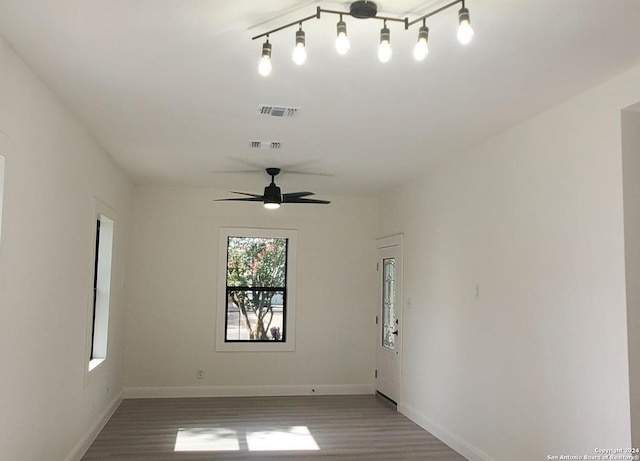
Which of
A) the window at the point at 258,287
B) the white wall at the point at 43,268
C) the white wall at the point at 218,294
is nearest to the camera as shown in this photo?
the white wall at the point at 43,268

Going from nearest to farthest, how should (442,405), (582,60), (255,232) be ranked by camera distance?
(582,60), (442,405), (255,232)

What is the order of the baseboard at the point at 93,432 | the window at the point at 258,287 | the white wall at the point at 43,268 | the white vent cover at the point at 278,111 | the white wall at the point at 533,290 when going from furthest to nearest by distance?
the window at the point at 258,287 < the baseboard at the point at 93,432 < the white vent cover at the point at 278,111 < the white wall at the point at 533,290 < the white wall at the point at 43,268

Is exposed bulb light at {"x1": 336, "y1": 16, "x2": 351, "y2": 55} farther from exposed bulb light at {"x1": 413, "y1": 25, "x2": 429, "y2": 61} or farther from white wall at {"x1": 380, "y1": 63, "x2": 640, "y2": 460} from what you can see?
Answer: white wall at {"x1": 380, "y1": 63, "x2": 640, "y2": 460}

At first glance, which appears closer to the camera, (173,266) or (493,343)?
(493,343)

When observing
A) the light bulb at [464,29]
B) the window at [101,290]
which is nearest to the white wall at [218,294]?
the window at [101,290]

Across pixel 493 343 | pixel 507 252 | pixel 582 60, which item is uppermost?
pixel 582 60

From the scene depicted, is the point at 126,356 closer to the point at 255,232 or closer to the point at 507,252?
the point at 255,232

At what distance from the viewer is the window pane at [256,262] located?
726 cm

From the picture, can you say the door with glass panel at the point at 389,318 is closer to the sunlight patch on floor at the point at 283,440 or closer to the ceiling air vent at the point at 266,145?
the sunlight patch on floor at the point at 283,440

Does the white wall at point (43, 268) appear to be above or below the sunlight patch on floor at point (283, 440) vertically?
above

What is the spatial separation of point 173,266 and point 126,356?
126 cm

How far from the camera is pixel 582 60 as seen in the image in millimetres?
2846

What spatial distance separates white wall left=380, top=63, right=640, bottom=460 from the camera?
310 cm

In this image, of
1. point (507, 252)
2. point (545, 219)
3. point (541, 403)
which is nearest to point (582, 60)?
point (545, 219)
